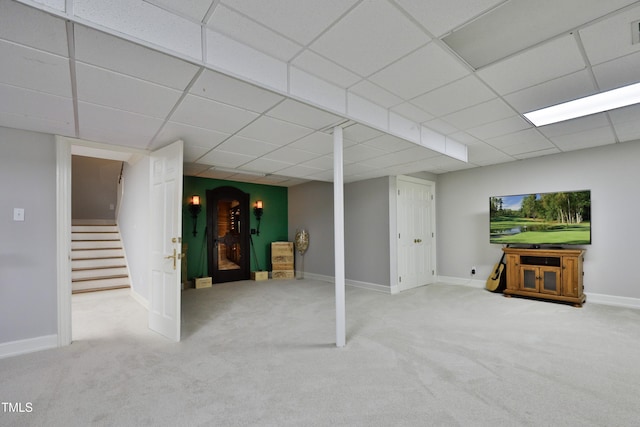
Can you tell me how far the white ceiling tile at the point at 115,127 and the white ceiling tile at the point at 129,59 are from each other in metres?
0.76

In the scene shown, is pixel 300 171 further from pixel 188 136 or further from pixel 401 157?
pixel 188 136

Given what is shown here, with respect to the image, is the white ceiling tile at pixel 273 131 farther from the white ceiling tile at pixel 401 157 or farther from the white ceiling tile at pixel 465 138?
the white ceiling tile at pixel 465 138

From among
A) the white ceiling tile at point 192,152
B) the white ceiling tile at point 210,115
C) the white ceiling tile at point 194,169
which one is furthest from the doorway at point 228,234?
the white ceiling tile at point 210,115

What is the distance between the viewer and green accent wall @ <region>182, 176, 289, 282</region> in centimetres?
629

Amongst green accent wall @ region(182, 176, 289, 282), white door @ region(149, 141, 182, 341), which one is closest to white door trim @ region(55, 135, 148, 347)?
white door @ region(149, 141, 182, 341)

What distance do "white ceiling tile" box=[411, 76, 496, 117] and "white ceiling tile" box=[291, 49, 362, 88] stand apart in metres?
0.78

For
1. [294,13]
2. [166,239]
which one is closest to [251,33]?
[294,13]

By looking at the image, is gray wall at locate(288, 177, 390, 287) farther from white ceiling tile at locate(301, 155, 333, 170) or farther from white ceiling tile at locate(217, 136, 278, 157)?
white ceiling tile at locate(217, 136, 278, 157)

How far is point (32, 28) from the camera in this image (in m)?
1.55

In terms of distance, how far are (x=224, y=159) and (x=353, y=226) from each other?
2.93m

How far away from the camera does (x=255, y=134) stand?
3.29 m

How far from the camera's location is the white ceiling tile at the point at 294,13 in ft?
5.49

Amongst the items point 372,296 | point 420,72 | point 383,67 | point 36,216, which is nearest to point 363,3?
point 383,67

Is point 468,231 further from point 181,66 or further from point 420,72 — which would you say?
point 181,66
